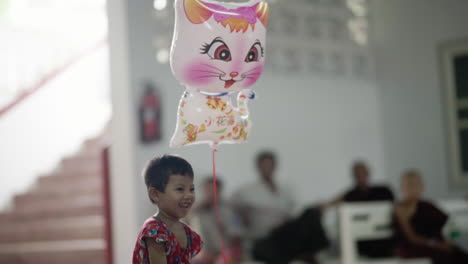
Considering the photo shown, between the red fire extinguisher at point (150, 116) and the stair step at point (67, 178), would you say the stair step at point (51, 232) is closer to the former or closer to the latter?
the stair step at point (67, 178)

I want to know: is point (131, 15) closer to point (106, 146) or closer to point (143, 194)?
point (106, 146)

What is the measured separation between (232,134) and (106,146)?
2.06 m

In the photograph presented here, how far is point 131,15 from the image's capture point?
175 inches

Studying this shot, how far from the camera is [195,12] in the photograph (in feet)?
6.89

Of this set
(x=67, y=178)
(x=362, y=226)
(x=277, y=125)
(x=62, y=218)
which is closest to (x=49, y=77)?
(x=67, y=178)

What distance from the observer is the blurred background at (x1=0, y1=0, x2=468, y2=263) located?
4.98m

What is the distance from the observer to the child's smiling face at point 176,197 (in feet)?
6.33

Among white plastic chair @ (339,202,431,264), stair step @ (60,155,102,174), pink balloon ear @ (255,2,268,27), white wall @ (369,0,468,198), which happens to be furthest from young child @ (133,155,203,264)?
white wall @ (369,0,468,198)

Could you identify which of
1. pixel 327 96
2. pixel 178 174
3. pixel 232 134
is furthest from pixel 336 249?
pixel 178 174

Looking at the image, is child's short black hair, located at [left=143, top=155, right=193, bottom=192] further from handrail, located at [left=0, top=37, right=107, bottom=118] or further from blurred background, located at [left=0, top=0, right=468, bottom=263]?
handrail, located at [left=0, top=37, right=107, bottom=118]

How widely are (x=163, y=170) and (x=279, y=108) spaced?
3.58 m

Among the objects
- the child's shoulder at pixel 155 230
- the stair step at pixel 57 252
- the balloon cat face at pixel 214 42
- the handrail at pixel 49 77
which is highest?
the handrail at pixel 49 77

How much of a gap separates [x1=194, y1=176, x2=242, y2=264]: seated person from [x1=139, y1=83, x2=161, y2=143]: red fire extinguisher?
49cm

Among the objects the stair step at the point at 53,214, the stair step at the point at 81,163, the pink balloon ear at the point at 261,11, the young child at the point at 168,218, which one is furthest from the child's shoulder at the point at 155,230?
the stair step at the point at 81,163
